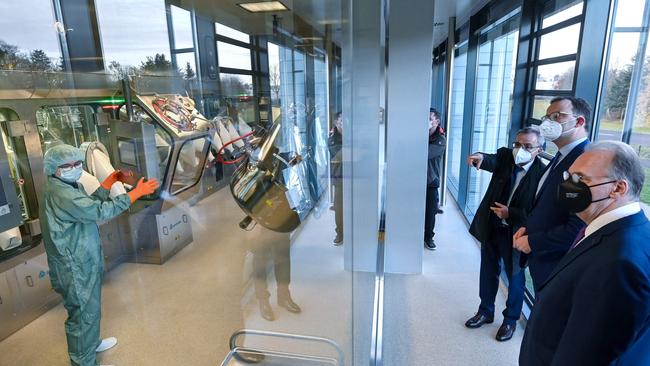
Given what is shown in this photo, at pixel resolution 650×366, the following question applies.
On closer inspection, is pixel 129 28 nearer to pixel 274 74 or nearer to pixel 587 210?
pixel 274 74

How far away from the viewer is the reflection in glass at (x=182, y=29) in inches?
77.3

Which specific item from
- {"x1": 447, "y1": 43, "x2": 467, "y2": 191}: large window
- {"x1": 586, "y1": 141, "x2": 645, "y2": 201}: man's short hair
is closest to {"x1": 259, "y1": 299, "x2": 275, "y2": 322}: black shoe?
{"x1": 586, "y1": 141, "x2": 645, "y2": 201}: man's short hair

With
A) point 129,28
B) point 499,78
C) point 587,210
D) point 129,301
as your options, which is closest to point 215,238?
point 129,301

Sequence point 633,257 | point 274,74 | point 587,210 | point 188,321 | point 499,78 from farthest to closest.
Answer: point 499,78, point 188,321, point 274,74, point 587,210, point 633,257

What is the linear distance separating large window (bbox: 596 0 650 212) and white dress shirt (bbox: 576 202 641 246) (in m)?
0.59

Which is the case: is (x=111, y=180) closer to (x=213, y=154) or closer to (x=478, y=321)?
(x=213, y=154)

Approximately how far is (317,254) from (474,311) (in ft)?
5.44

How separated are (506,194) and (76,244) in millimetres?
2710

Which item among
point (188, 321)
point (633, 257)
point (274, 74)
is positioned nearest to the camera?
point (633, 257)

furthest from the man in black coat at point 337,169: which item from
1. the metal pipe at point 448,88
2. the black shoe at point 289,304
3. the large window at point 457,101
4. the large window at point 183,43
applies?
the large window at point 457,101

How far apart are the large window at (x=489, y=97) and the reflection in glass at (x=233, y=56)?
3288mm

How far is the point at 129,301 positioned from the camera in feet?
10.3

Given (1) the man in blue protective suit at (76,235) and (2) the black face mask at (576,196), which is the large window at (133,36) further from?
(2) the black face mask at (576,196)

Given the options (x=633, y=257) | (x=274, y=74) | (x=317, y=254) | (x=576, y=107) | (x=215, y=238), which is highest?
(x=274, y=74)
